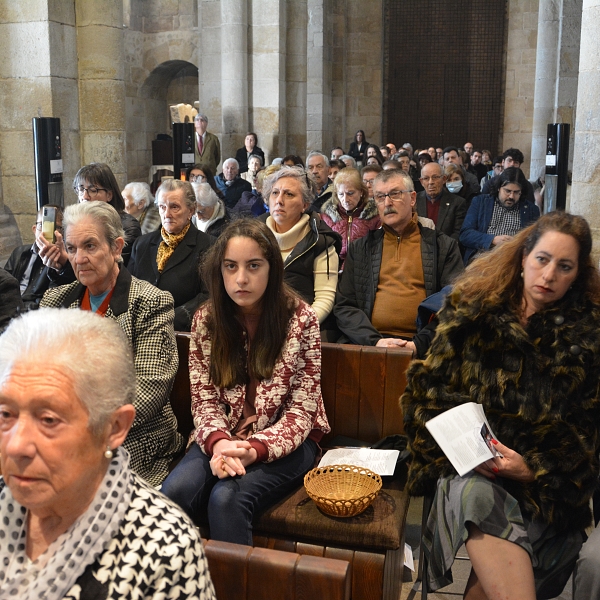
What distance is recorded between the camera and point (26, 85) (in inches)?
273

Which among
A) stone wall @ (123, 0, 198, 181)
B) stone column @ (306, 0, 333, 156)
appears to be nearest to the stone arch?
stone wall @ (123, 0, 198, 181)

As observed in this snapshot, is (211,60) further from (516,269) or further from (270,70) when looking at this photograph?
(516,269)

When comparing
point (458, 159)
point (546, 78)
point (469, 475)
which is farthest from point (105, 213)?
point (546, 78)

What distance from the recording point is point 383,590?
8.37ft

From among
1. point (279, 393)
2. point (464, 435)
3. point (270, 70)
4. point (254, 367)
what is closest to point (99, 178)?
point (254, 367)

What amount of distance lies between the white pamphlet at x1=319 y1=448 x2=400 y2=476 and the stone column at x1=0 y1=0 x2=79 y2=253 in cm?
462

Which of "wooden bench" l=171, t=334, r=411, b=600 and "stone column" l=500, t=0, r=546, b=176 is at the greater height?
"stone column" l=500, t=0, r=546, b=176

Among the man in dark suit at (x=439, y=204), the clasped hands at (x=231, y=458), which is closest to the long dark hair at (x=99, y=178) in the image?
the man in dark suit at (x=439, y=204)

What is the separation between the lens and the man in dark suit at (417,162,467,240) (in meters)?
6.57

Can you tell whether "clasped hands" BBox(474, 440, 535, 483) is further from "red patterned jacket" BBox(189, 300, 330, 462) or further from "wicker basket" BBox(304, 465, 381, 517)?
"red patterned jacket" BBox(189, 300, 330, 462)

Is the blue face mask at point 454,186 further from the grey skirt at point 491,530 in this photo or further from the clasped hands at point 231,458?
the clasped hands at point 231,458

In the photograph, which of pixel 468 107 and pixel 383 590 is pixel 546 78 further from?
pixel 383 590

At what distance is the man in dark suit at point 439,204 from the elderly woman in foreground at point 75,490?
5190 mm

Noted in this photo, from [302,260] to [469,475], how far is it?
1.96m
